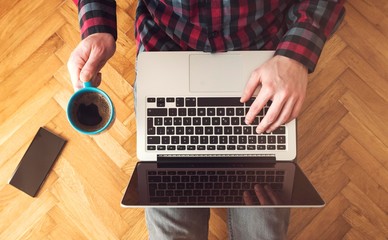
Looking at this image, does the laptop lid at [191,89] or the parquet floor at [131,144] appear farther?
the parquet floor at [131,144]

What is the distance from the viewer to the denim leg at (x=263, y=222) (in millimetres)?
792

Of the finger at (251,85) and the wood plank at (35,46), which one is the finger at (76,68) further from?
the wood plank at (35,46)

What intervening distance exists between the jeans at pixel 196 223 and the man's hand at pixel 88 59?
1.06ft

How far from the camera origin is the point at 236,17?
2.28 ft

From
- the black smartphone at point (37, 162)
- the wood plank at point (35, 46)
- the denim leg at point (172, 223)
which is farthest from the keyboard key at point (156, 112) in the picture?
the wood plank at point (35, 46)

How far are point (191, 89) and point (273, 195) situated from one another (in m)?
0.27

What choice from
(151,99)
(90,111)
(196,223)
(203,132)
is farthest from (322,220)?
(90,111)

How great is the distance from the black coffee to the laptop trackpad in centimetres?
19

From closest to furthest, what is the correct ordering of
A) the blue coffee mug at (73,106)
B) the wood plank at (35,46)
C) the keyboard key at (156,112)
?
the blue coffee mug at (73,106), the keyboard key at (156,112), the wood plank at (35,46)

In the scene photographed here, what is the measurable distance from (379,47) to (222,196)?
2.56 ft

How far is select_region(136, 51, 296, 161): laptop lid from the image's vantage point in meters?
0.73

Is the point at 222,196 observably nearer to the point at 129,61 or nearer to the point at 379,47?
the point at 129,61

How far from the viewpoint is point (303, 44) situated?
0.68m

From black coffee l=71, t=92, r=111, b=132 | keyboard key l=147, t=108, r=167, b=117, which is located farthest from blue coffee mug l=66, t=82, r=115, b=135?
keyboard key l=147, t=108, r=167, b=117
